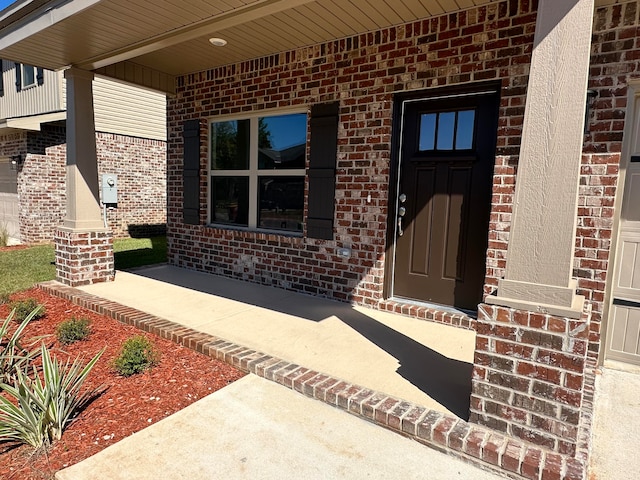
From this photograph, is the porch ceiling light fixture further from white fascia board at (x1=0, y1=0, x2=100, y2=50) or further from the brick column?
the brick column

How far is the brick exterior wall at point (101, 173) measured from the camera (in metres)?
9.73

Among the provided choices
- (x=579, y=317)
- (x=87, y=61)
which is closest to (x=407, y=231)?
(x=579, y=317)

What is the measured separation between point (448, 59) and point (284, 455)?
360 cm

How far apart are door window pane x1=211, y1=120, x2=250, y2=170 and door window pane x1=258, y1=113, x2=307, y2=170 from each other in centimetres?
30

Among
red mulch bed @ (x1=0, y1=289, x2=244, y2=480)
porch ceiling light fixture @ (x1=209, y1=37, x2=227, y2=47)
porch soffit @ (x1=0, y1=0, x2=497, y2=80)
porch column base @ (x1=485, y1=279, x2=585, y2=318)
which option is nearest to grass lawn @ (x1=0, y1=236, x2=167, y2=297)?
red mulch bed @ (x1=0, y1=289, x2=244, y2=480)

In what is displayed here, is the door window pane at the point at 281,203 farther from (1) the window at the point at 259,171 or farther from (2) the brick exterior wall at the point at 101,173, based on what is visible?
(2) the brick exterior wall at the point at 101,173

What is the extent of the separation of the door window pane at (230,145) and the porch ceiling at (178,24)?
3.32ft

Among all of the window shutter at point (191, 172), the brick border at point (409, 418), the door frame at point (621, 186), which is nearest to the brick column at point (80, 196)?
the window shutter at point (191, 172)

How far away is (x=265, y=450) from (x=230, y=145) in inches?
183

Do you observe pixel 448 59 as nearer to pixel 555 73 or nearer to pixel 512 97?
pixel 512 97

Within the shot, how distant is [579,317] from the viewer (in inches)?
73.5

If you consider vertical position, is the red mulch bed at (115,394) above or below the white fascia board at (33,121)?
below

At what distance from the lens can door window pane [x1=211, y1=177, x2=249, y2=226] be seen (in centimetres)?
574

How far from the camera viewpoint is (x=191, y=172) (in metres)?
6.07
